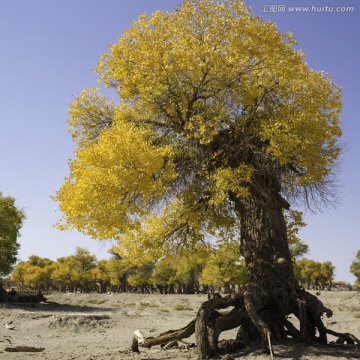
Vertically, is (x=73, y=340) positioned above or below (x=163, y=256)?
below

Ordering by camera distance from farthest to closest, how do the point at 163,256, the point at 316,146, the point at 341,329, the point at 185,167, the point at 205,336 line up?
the point at 341,329 < the point at 163,256 < the point at 185,167 < the point at 316,146 < the point at 205,336

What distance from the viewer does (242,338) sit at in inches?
502

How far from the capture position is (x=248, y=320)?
12.7 meters

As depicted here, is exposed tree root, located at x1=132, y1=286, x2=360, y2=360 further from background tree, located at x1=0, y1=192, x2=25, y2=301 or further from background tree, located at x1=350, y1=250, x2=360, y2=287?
background tree, located at x1=350, y1=250, x2=360, y2=287

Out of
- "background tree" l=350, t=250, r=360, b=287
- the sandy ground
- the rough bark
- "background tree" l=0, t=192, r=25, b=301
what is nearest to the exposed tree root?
the rough bark

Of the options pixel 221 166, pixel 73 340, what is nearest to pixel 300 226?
pixel 221 166

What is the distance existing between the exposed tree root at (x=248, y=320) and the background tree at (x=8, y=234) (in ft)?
97.2

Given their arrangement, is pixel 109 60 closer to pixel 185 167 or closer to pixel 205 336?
pixel 185 167

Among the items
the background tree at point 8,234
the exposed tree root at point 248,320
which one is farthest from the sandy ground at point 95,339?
the background tree at point 8,234

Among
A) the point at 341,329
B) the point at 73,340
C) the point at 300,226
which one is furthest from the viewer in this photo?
the point at 341,329

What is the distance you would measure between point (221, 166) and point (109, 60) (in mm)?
5209

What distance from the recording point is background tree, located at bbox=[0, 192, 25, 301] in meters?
39.0

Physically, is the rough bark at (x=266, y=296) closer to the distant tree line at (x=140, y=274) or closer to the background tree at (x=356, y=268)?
the distant tree line at (x=140, y=274)

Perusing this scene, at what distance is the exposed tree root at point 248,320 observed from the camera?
11.6 metres
